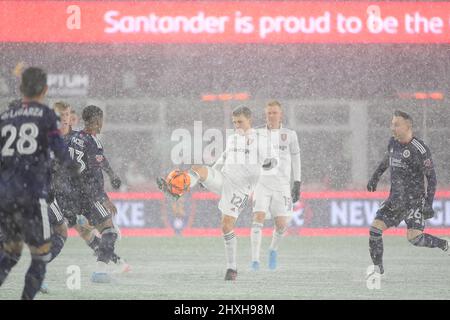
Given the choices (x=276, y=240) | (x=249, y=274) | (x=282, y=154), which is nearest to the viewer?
(x=249, y=274)

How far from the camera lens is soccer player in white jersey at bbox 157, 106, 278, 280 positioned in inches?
416

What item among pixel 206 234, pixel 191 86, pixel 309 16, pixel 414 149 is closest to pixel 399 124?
pixel 414 149

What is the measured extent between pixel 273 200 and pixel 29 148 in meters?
5.49

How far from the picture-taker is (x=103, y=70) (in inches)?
944

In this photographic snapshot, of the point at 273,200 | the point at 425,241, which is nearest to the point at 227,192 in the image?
the point at 273,200

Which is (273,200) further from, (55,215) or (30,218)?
(30,218)

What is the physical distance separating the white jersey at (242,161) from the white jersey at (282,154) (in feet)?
2.75

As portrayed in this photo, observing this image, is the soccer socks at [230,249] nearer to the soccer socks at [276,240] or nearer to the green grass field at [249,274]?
the green grass field at [249,274]

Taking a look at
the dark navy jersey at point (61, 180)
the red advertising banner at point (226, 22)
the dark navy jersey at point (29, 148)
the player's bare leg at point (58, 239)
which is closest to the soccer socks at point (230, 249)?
the dark navy jersey at point (61, 180)

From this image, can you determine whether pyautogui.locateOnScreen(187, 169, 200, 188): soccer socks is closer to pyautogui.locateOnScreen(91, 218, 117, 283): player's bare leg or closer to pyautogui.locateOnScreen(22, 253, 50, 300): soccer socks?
pyautogui.locateOnScreen(91, 218, 117, 283): player's bare leg

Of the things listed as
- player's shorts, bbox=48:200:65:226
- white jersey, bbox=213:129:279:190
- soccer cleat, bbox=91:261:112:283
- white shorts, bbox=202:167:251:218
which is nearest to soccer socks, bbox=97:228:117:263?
soccer cleat, bbox=91:261:112:283

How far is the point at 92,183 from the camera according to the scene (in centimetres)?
984
